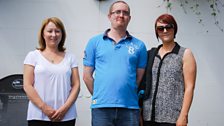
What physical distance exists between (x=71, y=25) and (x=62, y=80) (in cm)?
154

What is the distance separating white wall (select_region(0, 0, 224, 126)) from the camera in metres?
4.13

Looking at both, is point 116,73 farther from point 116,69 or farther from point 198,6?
point 198,6

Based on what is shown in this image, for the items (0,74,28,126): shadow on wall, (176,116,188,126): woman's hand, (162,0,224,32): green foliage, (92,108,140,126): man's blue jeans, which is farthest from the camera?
(162,0,224,32): green foliage

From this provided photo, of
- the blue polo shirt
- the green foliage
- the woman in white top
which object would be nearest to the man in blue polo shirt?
the blue polo shirt

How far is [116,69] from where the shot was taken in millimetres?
2684

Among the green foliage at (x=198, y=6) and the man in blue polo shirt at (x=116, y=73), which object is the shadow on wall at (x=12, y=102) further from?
the green foliage at (x=198, y=6)

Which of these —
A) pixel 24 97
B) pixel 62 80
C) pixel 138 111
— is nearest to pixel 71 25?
pixel 24 97

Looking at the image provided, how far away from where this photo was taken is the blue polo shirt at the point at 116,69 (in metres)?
2.67

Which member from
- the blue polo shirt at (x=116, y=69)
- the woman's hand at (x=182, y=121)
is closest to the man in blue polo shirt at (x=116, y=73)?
the blue polo shirt at (x=116, y=69)

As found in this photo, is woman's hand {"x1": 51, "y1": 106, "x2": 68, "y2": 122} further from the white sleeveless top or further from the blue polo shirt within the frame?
the blue polo shirt

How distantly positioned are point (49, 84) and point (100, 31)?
63.1 inches

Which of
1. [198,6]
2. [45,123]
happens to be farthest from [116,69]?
[198,6]

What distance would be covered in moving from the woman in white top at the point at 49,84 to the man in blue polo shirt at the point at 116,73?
0.24 metres

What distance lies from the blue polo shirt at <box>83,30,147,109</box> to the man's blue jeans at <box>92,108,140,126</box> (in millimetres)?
42
